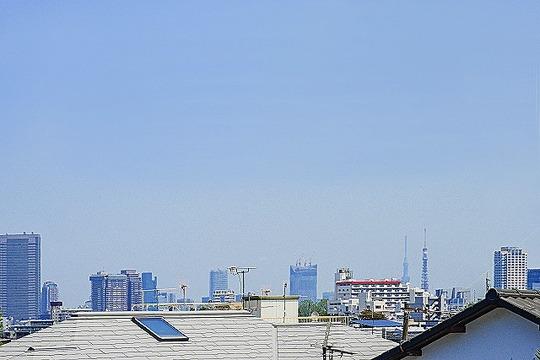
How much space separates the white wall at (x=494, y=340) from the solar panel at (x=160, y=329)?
1089 cm

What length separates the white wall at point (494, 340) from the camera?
1280 cm

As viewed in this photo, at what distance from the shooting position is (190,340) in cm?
2386

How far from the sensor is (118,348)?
75.0 feet

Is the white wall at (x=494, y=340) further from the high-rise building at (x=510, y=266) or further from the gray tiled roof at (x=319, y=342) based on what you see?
the high-rise building at (x=510, y=266)

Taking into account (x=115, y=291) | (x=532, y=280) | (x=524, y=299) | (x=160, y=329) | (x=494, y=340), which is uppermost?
(x=524, y=299)

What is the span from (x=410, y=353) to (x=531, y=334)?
1492 mm

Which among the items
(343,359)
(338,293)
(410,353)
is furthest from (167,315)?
(338,293)

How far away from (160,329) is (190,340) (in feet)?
2.81

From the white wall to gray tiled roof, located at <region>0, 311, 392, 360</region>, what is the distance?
10.0 meters

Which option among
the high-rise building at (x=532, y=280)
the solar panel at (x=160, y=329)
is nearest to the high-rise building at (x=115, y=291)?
the high-rise building at (x=532, y=280)

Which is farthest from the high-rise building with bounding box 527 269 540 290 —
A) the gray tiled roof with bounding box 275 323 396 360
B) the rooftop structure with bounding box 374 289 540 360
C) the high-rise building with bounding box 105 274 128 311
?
the high-rise building with bounding box 105 274 128 311

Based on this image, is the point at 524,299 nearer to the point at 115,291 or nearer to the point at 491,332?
the point at 491,332

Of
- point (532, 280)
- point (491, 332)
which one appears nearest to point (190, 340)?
point (491, 332)

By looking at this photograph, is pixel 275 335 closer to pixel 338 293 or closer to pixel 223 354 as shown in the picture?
pixel 223 354
